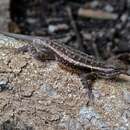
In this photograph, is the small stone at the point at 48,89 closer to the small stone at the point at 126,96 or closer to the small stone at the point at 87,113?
the small stone at the point at 87,113

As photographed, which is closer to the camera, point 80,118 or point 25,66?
point 80,118

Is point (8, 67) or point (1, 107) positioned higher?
point (8, 67)

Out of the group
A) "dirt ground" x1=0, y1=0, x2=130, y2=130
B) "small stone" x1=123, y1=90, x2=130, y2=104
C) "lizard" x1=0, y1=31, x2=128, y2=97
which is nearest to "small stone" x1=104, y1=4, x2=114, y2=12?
"lizard" x1=0, y1=31, x2=128, y2=97

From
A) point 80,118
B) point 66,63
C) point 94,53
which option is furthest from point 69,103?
point 94,53

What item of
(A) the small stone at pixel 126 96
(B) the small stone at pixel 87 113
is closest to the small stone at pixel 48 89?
(B) the small stone at pixel 87 113

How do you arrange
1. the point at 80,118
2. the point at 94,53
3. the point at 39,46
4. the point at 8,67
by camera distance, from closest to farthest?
the point at 80,118
the point at 8,67
the point at 39,46
the point at 94,53

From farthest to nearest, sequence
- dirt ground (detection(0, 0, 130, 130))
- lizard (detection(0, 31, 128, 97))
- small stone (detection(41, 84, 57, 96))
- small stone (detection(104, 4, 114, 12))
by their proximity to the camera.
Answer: small stone (detection(104, 4, 114, 12)) → lizard (detection(0, 31, 128, 97)) → small stone (detection(41, 84, 57, 96)) → dirt ground (detection(0, 0, 130, 130))

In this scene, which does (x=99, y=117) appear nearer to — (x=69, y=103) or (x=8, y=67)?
(x=69, y=103)

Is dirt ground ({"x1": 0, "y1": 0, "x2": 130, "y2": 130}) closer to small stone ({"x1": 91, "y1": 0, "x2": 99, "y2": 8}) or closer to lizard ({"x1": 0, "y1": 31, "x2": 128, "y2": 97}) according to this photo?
lizard ({"x1": 0, "y1": 31, "x2": 128, "y2": 97})

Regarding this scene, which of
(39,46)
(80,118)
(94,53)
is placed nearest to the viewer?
(80,118)
